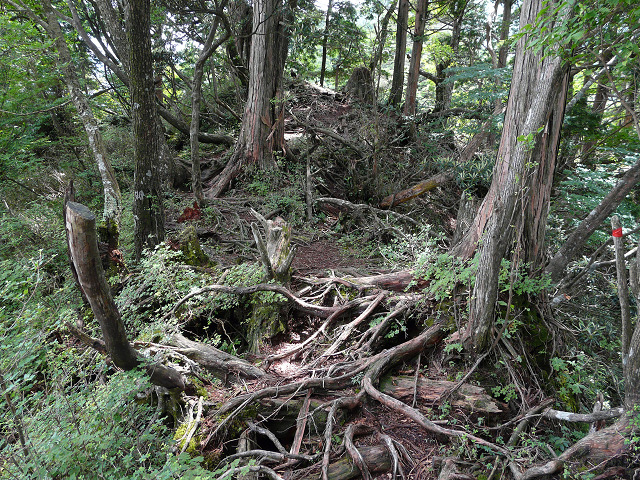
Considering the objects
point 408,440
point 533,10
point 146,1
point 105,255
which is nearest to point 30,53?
point 146,1

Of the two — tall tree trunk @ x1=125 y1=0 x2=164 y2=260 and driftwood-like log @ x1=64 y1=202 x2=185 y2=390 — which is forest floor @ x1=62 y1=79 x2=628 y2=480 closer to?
tall tree trunk @ x1=125 y1=0 x2=164 y2=260

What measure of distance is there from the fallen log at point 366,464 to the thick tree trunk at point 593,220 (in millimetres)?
2292

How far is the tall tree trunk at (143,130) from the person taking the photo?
4.95 metres

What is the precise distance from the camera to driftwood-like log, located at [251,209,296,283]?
4.55m

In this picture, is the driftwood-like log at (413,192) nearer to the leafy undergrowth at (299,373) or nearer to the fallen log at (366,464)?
the leafy undergrowth at (299,373)

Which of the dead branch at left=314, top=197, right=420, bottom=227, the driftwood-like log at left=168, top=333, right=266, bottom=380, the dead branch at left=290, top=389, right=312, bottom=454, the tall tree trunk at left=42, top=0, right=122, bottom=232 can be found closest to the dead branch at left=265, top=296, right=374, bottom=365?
the driftwood-like log at left=168, top=333, right=266, bottom=380

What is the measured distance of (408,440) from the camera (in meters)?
2.96

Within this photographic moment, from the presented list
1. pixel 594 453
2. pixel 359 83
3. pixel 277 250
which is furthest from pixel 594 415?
pixel 359 83

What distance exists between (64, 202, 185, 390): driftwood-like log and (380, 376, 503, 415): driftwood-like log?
207 cm

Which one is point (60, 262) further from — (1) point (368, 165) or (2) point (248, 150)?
(1) point (368, 165)

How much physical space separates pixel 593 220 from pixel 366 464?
10.7 feet

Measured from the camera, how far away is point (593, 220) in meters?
3.72

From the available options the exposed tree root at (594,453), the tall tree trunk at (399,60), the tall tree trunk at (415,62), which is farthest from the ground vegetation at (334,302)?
the tall tree trunk at (399,60)

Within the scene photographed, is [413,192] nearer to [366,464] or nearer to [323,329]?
[323,329]
